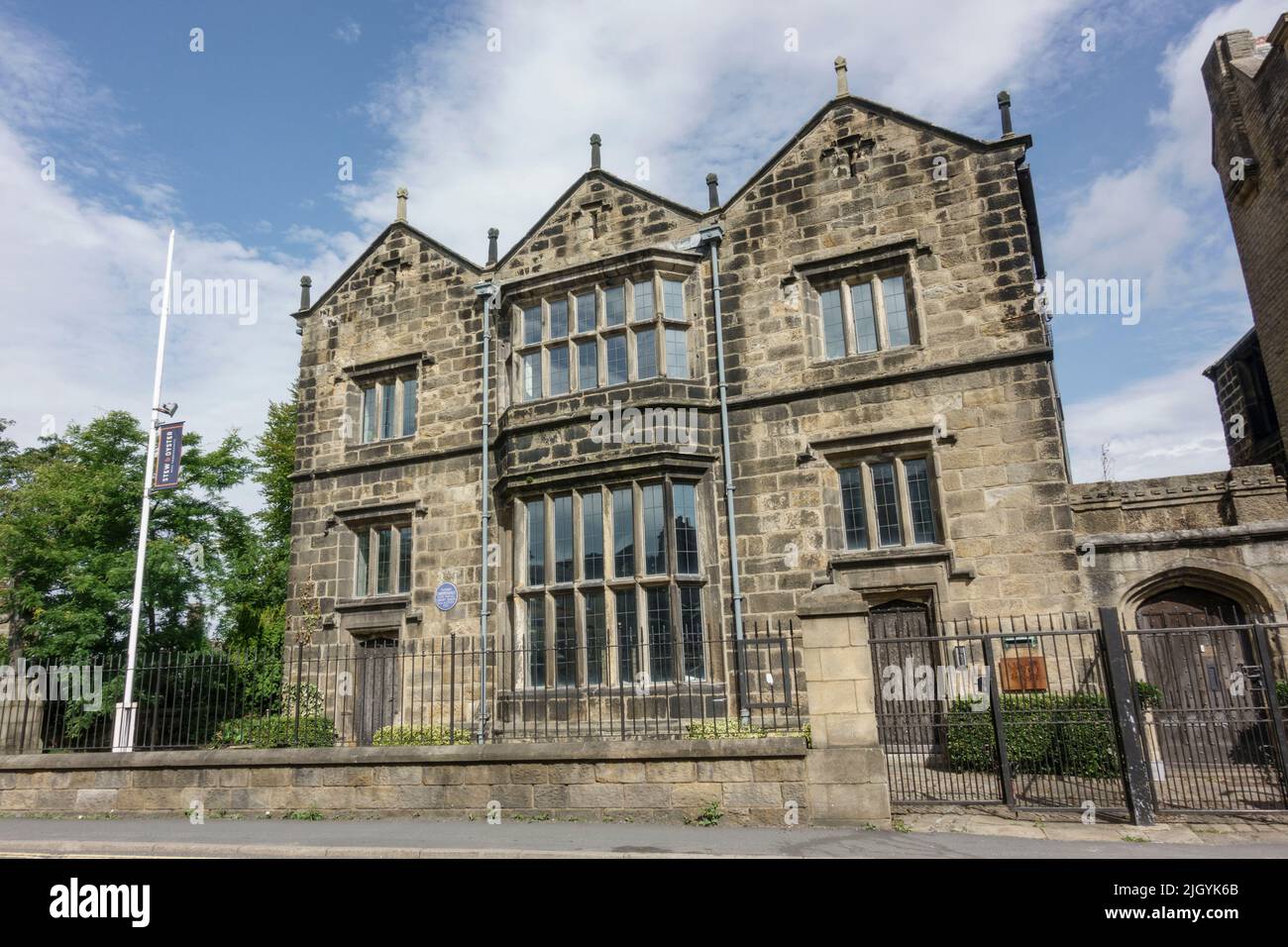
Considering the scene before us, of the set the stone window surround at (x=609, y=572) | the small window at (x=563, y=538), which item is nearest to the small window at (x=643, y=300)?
the stone window surround at (x=609, y=572)

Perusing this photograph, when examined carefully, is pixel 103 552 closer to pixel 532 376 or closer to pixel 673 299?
pixel 532 376

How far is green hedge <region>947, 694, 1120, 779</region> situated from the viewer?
10.0 m

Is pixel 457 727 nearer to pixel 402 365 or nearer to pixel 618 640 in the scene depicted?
pixel 618 640

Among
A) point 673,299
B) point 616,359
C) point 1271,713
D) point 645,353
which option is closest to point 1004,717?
point 1271,713

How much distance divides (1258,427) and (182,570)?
92.4 ft

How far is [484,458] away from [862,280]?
8.13m

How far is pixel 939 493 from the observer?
512 inches

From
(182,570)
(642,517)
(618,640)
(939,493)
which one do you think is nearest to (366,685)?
(618,640)

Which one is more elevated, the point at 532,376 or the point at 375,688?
the point at 532,376

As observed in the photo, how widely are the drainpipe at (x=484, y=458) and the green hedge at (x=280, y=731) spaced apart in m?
2.94

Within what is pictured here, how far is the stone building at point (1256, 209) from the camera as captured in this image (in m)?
16.2

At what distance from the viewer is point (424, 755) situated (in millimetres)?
9914
